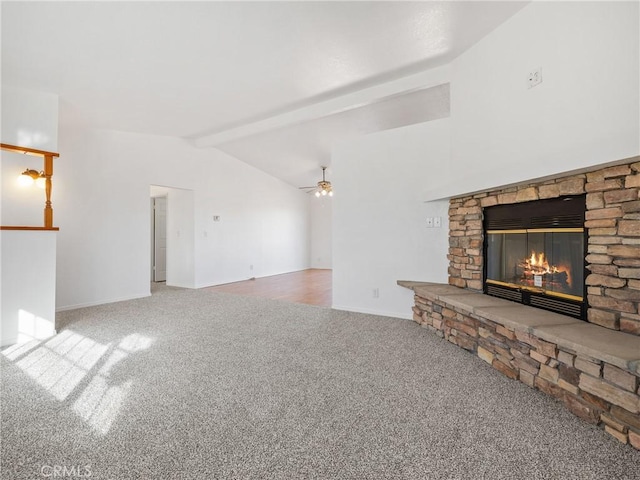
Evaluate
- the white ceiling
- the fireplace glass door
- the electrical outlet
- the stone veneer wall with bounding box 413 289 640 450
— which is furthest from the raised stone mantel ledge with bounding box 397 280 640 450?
the white ceiling

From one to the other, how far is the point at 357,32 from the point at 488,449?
10.6 feet

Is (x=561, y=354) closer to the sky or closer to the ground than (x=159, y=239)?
closer to the ground

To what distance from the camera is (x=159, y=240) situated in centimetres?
719

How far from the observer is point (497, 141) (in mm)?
2684

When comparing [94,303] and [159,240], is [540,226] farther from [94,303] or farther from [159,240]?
[159,240]

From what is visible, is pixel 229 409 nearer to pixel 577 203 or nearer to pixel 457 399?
pixel 457 399

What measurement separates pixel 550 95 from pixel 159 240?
296 inches

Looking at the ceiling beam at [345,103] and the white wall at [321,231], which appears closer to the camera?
the ceiling beam at [345,103]

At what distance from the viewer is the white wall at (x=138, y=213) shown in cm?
454

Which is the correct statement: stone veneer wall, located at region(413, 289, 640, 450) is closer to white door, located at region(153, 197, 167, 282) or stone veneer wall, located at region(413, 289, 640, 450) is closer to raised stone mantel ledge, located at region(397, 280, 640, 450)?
raised stone mantel ledge, located at region(397, 280, 640, 450)

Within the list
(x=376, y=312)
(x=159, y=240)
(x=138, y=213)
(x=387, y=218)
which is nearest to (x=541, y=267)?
(x=387, y=218)

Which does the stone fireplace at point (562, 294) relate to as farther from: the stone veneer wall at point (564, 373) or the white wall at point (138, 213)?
the white wall at point (138, 213)

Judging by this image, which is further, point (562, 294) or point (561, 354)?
point (562, 294)

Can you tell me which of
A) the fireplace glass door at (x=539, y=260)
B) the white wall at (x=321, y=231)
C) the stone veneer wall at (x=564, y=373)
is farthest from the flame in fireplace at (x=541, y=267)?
the white wall at (x=321, y=231)
